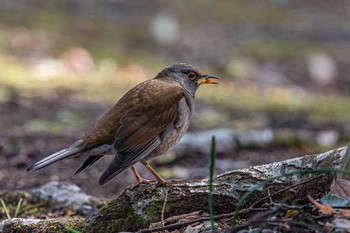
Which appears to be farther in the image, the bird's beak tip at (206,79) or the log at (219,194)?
the bird's beak tip at (206,79)

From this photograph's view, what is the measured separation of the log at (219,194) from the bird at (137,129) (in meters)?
0.70

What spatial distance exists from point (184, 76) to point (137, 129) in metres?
1.19

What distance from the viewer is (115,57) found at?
1326cm

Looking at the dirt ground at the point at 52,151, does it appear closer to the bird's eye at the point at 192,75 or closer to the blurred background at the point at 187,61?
the blurred background at the point at 187,61

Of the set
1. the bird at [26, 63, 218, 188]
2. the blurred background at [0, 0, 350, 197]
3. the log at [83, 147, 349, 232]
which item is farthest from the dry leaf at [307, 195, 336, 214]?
the blurred background at [0, 0, 350, 197]

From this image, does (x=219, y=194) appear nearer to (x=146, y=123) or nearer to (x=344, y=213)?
(x=344, y=213)

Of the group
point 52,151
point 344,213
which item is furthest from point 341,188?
point 52,151

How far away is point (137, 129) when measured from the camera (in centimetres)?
577

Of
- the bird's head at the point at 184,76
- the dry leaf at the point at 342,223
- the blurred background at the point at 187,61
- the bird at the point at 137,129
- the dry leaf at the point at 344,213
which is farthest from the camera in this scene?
the blurred background at the point at 187,61

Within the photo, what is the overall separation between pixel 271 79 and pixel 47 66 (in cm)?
390

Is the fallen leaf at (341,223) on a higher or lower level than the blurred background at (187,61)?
higher

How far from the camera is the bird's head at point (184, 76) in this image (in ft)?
22.0

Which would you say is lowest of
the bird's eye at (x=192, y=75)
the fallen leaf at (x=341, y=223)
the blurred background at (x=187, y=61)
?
the blurred background at (x=187, y=61)

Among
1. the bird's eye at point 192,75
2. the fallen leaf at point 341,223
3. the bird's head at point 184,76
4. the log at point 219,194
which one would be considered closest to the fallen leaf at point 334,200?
the fallen leaf at point 341,223
